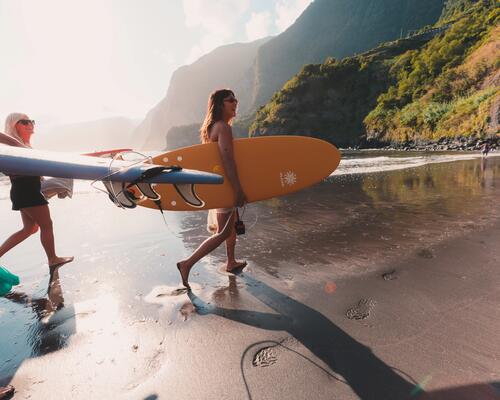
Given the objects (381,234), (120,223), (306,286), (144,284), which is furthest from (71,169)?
(120,223)

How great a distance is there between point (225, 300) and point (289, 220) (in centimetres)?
348

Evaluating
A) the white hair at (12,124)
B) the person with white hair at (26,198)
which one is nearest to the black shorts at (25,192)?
the person with white hair at (26,198)

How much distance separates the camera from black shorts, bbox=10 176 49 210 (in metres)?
3.37

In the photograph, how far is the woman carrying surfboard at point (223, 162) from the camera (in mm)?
2941

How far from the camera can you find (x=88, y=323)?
8.30ft

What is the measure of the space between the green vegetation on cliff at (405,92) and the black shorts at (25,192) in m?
38.5

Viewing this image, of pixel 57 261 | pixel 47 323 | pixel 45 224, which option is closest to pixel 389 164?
pixel 57 261

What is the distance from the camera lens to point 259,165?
379 centimetres

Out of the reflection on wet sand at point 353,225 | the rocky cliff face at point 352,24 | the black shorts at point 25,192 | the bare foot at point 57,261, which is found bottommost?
the reflection on wet sand at point 353,225

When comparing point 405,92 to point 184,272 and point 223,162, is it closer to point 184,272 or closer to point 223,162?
point 223,162

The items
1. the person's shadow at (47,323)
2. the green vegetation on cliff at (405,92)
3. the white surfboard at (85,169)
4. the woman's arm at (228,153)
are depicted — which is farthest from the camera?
the green vegetation on cliff at (405,92)

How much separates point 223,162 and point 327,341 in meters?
1.85

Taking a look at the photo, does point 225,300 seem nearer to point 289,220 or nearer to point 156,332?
point 156,332

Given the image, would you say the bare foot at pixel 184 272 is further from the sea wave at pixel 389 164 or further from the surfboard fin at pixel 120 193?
the sea wave at pixel 389 164
